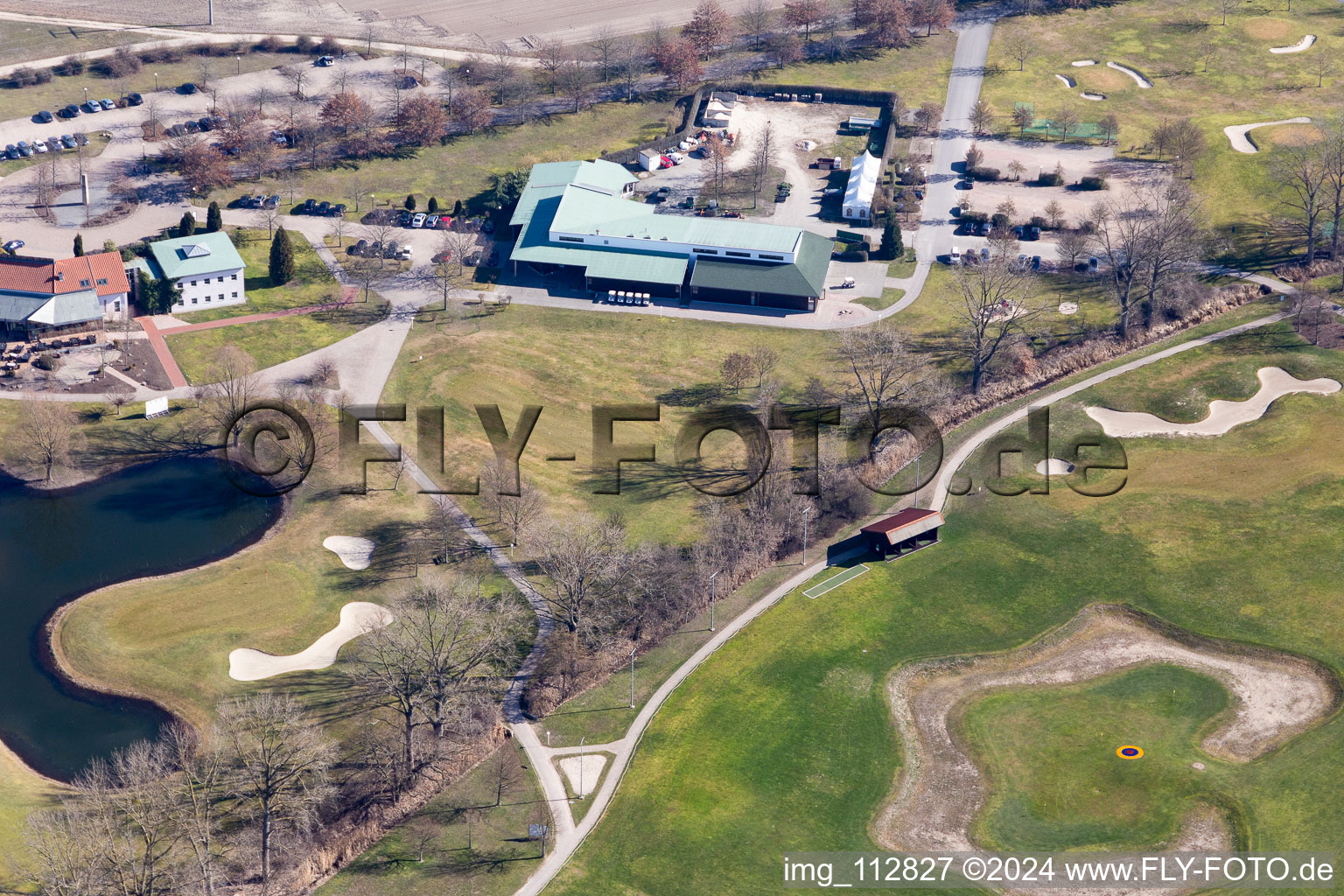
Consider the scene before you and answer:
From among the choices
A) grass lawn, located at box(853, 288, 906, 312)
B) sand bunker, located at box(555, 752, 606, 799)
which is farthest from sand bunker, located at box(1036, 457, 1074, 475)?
sand bunker, located at box(555, 752, 606, 799)

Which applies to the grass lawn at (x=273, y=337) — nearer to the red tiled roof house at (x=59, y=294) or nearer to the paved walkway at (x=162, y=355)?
the paved walkway at (x=162, y=355)

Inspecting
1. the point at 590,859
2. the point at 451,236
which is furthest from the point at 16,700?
the point at 451,236

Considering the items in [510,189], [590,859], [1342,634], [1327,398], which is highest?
[510,189]

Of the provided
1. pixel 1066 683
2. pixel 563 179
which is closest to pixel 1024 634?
pixel 1066 683

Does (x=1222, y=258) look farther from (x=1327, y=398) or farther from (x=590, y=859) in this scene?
(x=590, y=859)

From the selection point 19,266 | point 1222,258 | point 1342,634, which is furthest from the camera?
point 1222,258

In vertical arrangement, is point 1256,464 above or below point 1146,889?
above

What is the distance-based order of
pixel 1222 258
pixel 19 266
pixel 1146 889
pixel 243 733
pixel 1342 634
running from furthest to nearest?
pixel 1222 258
pixel 19 266
pixel 1342 634
pixel 243 733
pixel 1146 889

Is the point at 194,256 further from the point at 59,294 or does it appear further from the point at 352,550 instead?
the point at 352,550
